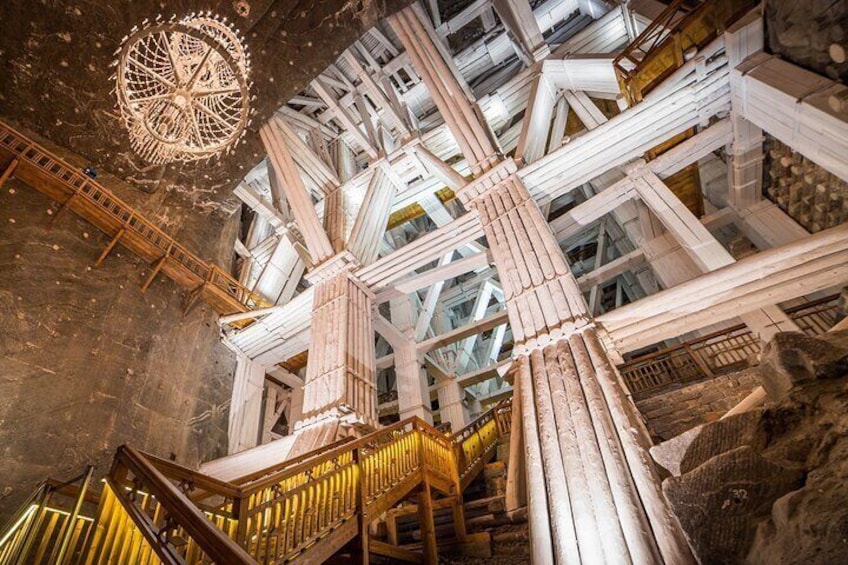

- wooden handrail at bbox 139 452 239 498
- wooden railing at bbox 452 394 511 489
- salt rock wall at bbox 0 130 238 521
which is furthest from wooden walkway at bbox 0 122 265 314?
wooden handrail at bbox 139 452 239 498

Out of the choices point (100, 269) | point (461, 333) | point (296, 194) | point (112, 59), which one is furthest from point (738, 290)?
point (112, 59)

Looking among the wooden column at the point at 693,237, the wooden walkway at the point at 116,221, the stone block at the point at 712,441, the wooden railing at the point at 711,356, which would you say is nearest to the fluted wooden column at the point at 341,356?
the wooden walkway at the point at 116,221

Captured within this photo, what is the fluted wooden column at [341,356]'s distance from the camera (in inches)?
244

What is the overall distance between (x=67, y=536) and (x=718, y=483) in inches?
154

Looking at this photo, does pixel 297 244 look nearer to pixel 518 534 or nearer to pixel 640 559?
pixel 518 534

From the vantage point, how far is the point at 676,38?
18.7ft

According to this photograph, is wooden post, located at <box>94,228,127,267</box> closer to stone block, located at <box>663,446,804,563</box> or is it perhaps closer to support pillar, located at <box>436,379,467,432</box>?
support pillar, located at <box>436,379,467,432</box>

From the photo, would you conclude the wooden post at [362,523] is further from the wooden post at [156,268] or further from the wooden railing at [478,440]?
the wooden post at [156,268]

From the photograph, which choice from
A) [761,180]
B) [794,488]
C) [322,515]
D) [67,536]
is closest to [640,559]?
[794,488]

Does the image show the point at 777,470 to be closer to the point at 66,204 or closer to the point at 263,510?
the point at 263,510

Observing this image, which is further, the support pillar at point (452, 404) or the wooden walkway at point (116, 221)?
the support pillar at point (452, 404)

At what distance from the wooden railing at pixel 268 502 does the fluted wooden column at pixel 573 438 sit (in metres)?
1.69

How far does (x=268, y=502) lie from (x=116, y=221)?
7.63 m

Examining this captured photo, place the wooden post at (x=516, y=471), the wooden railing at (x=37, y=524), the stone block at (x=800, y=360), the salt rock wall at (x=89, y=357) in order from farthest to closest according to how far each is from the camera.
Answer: the salt rock wall at (x=89, y=357) → the wooden post at (x=516, y=471) → the wooden railing at (x=37, y=524) → the stone block at (x=800, y=360)
